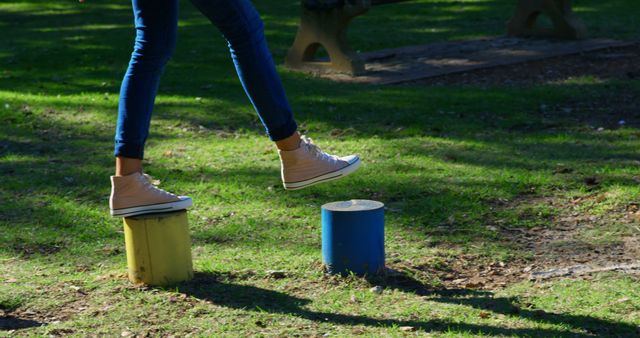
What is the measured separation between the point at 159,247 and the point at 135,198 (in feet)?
0.75

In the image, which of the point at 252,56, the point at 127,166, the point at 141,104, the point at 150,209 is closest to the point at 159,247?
the point at 150,209

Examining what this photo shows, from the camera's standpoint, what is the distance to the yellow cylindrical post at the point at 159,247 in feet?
13.9

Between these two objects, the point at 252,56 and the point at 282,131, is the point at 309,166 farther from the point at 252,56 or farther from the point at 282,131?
the point at 252,56

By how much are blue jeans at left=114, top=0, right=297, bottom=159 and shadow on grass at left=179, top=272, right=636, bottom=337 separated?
0.64 m

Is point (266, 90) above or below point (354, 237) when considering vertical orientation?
above

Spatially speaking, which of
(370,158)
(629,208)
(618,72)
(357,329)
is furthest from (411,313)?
(618,72)

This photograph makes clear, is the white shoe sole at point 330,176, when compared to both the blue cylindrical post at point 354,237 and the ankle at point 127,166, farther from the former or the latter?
the ankle at point 127,166

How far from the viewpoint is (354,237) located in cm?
426

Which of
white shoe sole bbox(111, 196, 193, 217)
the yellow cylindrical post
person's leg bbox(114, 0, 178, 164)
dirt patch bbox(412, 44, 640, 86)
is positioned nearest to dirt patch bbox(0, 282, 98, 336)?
the yellow cylindrical post

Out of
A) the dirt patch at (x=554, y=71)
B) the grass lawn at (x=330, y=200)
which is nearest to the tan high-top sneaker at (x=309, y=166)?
the grass lawn at (x=330, y=200)

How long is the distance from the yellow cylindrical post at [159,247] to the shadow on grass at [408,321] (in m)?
0.09

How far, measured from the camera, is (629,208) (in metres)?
5.24

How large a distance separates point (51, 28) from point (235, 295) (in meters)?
9.70

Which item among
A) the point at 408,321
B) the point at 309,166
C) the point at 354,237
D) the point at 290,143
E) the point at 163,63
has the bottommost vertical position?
the point at 408,321
